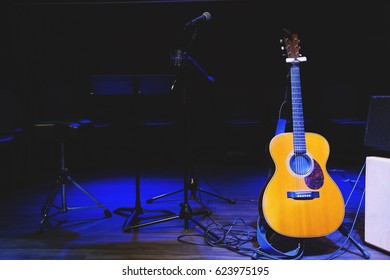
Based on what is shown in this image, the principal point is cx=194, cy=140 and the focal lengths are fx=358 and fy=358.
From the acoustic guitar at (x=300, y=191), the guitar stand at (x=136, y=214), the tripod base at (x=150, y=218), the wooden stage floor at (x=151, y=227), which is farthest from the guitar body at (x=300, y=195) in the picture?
the guitar stand at (x=136, y=214)

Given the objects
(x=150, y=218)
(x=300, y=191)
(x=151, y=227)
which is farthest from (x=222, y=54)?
(x=300, y=191)

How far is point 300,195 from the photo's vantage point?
2025 mm

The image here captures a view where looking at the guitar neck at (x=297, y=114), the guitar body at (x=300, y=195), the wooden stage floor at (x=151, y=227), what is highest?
the guitar neck at (x=297, y=114)

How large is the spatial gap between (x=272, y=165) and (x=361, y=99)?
410 centimetres

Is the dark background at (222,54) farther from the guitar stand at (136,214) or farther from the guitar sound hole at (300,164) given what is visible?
the guitar sound hole at (300,164)

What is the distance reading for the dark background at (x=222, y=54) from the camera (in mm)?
5293

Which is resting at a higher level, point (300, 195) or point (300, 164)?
point (300, 164)

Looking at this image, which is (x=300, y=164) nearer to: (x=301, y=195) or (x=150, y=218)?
(x=301, y=195)

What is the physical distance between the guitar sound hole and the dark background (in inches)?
119

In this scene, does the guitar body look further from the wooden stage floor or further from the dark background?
the dark background

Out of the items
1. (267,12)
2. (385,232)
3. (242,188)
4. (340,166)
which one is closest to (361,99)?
(340,166)

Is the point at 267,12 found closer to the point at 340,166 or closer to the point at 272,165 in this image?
the point at 340,166

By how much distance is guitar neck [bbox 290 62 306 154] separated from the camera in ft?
6.92

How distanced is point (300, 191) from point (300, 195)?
0.02 meters
